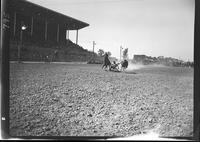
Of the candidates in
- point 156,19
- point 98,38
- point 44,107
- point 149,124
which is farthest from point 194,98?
point 44,107

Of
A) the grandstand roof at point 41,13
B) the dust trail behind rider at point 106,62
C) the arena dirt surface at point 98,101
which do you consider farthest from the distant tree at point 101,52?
the grandstand roof at point 41,13

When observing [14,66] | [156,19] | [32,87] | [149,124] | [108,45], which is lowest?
[149,124]

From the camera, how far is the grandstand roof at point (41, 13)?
2.71 meters

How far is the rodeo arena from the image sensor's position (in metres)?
2.60

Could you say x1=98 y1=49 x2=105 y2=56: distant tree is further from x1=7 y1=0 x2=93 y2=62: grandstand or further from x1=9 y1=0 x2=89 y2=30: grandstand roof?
x1=9 y1=0 x2=89 y2=30: grandstand roof

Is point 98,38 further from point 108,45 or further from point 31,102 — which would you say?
point 31,102

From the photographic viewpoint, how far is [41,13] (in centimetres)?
277

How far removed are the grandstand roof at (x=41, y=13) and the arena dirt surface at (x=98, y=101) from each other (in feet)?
1.68

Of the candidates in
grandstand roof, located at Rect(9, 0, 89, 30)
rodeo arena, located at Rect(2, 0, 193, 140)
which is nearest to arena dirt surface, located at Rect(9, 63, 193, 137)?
rodeo arena, located at Rect(2, 0, 193, 140)

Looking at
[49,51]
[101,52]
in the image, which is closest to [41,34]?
[49,51]

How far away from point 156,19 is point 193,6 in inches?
17.1

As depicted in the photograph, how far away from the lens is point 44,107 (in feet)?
8.88

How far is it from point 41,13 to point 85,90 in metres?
1.09

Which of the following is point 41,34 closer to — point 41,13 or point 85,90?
point 41,13
